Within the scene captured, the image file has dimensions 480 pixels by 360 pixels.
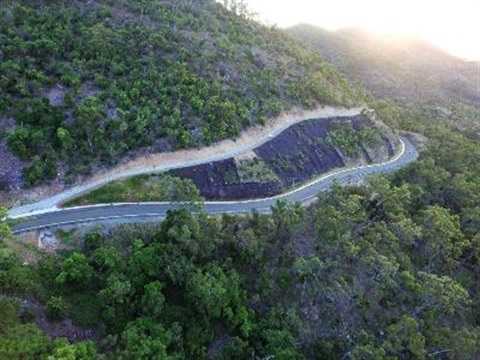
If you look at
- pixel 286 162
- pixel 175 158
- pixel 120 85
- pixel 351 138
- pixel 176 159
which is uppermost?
pixel 120 85

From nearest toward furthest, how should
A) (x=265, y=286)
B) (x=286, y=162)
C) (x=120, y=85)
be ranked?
(x=265, y=286), (x=120, y=85), (x=286, y=162)

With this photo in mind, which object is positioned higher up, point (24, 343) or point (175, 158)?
point (175, 158)

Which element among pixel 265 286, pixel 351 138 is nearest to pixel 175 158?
pixel 265 286

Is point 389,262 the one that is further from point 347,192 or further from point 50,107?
point 50,107

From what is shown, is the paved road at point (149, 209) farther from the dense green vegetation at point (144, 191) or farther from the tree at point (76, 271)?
the tree at point (76, 271)

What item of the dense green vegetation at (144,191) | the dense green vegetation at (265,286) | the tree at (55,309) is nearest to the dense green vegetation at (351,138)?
the dense green vegetation at (265,286)

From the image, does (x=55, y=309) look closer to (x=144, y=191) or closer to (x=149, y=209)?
(x=149, y=209)
